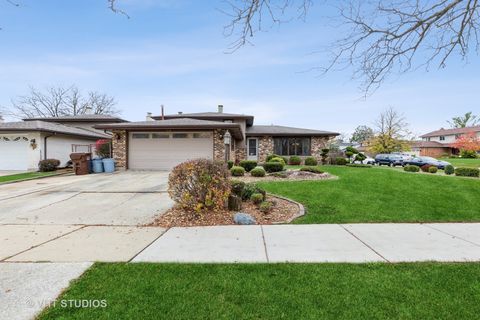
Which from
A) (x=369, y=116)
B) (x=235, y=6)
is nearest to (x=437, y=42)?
(x=235, y=6)

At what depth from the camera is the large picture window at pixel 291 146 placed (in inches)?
906

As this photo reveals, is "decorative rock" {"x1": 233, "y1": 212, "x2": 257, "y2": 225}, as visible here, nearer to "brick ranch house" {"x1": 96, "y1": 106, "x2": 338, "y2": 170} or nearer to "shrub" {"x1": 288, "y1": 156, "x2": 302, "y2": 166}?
"brick ranch house" {"x1": 96, "y1": 106, "x2": 338, "y2": 170}

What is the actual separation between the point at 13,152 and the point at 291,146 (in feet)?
67.3

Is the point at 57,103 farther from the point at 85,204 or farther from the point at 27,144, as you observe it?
the point at 85,204

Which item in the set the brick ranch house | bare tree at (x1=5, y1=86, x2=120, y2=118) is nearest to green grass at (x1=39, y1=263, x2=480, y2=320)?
the brick ranch house

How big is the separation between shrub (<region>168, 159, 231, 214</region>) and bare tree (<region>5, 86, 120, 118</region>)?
37242mm

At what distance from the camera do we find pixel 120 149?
49.9 feet

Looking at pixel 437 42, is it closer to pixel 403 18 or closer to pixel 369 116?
pixel 403 18

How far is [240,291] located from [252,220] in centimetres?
273

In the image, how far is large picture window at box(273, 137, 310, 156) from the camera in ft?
75.5

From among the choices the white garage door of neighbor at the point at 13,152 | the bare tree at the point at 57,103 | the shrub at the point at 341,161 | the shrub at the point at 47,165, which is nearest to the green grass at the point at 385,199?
the shrub at the point at 341,161

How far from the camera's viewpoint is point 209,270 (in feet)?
10.2

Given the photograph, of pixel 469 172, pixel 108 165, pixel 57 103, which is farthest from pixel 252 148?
pixel 57 103

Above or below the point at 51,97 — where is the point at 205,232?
below
